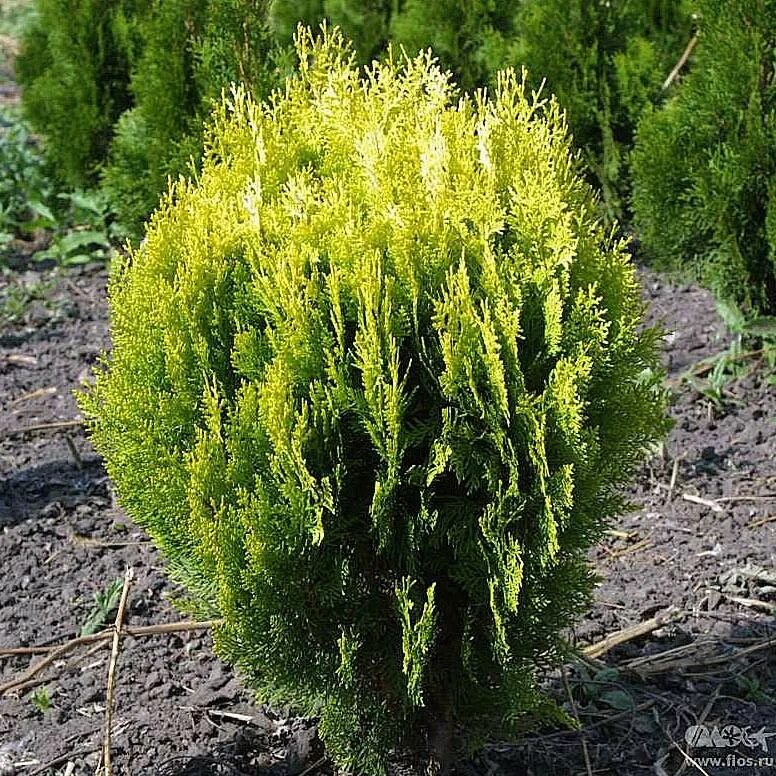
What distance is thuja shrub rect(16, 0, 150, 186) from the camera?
7.84 metres

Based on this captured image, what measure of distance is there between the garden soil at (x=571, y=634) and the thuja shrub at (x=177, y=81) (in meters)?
1.95

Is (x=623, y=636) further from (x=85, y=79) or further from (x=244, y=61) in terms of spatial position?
(x=85, y=79)

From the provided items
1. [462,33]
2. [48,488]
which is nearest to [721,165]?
[462,33]

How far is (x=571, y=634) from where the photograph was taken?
12.6 feet

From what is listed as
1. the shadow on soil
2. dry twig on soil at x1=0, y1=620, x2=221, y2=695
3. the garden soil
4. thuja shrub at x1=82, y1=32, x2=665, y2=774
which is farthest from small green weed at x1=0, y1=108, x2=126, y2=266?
thuja shrub at x1=82, y1=32, x2=665, y2=774

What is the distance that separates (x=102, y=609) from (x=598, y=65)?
5009 millimetres

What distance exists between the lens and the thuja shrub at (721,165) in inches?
A: 221

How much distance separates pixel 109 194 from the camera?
7.33 m

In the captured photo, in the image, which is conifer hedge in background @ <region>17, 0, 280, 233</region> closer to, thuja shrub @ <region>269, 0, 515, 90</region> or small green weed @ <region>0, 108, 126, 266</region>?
small green weed @ <region>0, 108, 126, 266</region>

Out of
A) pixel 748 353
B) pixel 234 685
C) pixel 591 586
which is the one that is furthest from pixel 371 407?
pixel 748 353

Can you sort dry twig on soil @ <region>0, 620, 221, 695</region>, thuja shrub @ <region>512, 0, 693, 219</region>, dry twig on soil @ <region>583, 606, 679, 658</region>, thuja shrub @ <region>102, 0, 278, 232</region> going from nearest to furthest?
dry twig on soil @ <region>0, 620, 221, 695</region> → dry twig on soil @ <region>583, 606, 679, 658</region> → thuja shrub @ <region>102, 0, 278, 232</region> → thuja shrub @ <region>512, 0, 693, 219</region>

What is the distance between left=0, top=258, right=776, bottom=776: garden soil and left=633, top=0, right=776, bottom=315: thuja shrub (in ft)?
1.96

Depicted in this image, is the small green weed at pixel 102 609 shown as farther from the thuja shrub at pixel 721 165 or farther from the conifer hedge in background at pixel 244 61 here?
the thuja shrub at pixel 721 165

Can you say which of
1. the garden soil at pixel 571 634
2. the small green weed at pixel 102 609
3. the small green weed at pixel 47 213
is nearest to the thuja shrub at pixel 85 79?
the small green weed at pixel 47 213
